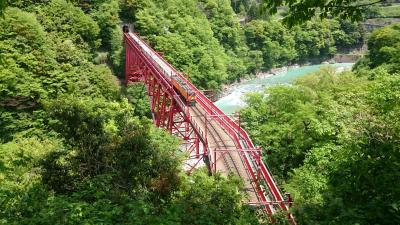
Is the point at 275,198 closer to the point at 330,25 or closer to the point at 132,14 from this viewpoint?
the point at 132,14

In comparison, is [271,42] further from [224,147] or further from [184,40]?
A: [224,147]

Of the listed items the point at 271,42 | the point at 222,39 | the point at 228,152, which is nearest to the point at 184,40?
the point at 222,39

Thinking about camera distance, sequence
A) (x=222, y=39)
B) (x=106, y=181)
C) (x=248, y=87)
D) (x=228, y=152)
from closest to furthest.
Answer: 1. (x=106, y=181)
2. (x=228, y=152)
3. (x=248, y=87)
4. (x=222, y=39)

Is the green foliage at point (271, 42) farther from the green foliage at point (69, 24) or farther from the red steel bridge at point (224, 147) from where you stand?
the red steel bridge at point (224, 147)

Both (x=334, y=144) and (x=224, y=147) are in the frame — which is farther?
(x=224, y=147)

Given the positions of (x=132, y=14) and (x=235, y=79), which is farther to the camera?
(x=235, y=79)

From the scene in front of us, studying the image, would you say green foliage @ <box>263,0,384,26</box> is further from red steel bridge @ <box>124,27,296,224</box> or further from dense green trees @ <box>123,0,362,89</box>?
dense green trees @ <box>123,0,362,89</box>

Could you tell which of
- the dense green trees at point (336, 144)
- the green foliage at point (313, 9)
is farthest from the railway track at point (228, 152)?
the green foliage at point (313, 9)

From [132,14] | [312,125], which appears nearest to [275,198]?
[312,125]
